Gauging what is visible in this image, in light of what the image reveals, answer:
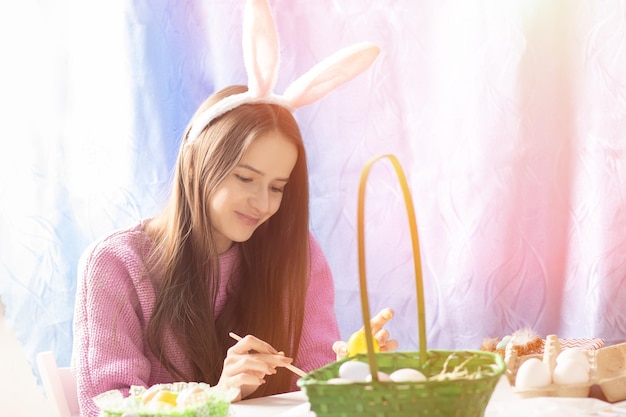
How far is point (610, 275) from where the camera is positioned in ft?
6.28

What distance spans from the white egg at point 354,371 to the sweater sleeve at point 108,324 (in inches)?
25.8

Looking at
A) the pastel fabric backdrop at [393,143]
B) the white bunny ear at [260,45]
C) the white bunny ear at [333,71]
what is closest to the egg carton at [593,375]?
the white bunny ear at [333,71]

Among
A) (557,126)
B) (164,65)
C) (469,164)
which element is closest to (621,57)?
(557,126)

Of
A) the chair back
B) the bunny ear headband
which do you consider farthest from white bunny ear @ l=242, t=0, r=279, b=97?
the chair back

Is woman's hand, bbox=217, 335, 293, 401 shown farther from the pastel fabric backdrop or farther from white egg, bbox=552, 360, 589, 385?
the pastel fabric backdrop

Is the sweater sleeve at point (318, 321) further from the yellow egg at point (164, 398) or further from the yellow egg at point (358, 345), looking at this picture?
the yellow egg at point (164, 398)

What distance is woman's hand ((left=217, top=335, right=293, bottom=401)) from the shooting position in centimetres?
131

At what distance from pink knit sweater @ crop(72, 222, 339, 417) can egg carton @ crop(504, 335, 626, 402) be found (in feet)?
2.08

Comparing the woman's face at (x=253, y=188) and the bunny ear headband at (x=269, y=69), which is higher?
the bunny ear headband at (x=269, y=69)

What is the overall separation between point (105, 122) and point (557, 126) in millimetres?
1002

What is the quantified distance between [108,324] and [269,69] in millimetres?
517

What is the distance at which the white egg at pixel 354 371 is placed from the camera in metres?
0.90

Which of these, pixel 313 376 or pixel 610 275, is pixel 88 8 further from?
pixel 313 376

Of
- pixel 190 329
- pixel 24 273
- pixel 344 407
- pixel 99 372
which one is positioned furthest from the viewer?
pixel 24 273
